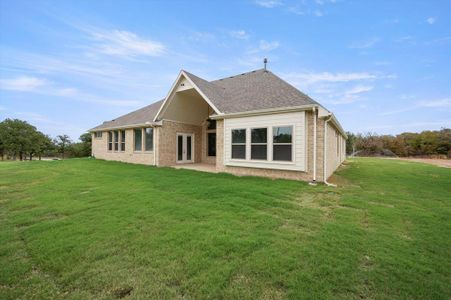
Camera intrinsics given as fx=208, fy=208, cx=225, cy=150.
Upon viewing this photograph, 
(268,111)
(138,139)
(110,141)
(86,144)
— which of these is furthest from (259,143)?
(86,144)

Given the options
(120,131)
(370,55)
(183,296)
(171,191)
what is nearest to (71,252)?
(183,296)

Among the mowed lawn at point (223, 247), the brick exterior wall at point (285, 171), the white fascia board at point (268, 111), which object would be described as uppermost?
the white fascia board at point (268, 111)

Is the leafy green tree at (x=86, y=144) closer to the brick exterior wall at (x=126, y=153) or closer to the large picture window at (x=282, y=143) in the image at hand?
the brick exterior wall at (x=126, y=153)

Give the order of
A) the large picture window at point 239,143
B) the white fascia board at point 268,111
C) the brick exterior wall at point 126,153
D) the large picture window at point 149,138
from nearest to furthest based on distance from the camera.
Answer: the white fascia board at point 268,111 → the large picture window at point 239,143 → the large picture window at point 149,138 → the brick exterior wall at point 126,153

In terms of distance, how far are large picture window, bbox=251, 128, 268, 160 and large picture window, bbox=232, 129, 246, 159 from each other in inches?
20.6

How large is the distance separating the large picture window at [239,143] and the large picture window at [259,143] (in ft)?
1.72

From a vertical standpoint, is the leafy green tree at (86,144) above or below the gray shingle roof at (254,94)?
below

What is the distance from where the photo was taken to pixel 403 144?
32344 mm

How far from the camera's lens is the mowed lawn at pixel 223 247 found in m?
2.38

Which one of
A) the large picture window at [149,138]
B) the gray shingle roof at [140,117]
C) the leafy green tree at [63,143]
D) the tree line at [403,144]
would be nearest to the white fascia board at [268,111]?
the large picture window at [149,138]

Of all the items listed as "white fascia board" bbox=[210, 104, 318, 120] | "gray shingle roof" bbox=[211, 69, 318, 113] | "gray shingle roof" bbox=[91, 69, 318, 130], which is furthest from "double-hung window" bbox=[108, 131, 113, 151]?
"white fascia board" bbox=[210, 104, 318, 120]

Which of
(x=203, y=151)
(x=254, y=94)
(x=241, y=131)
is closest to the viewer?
(x=241, y=131)

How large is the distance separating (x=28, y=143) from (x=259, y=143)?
4200 cm

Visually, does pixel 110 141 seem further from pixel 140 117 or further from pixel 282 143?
pixel 282 143
